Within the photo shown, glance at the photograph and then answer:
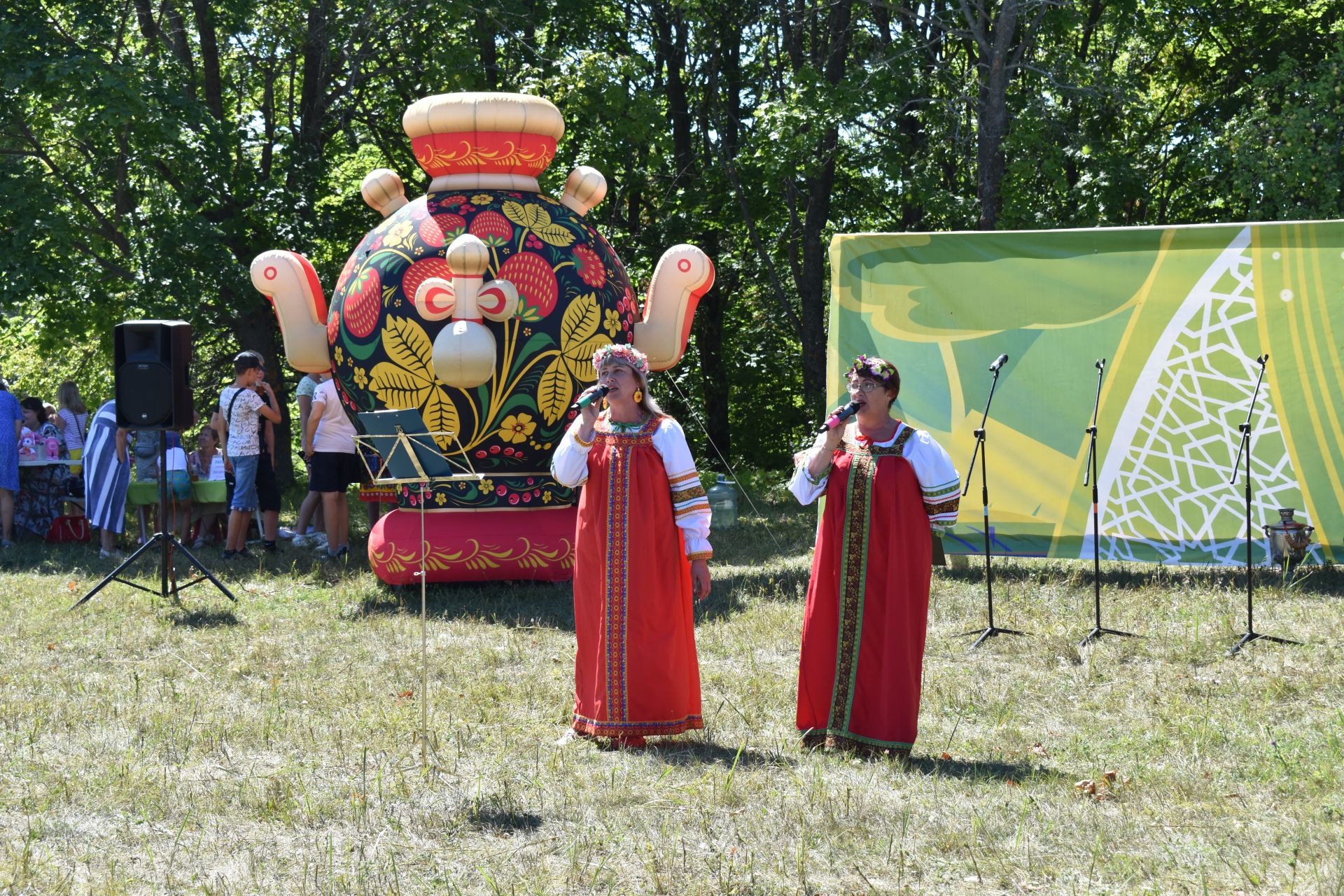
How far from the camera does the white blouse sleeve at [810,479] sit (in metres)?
5.55

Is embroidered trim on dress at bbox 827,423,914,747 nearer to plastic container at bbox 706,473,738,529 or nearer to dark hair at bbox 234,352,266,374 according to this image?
dark hair at bbox 234,352,266,374

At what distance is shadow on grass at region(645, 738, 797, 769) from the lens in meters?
5.55

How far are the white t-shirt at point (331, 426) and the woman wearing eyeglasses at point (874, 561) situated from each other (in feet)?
19.4

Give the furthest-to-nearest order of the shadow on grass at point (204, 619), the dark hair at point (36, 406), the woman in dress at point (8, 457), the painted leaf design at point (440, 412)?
the dark hair at point (36, 406), the woman in dress at point (8, 457), the painted leaf design at point (440, 412), the shadow on grass at point (204, 619)

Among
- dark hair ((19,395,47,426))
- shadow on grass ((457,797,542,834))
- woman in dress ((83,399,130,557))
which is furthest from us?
dark hair ((19,395,47,426))

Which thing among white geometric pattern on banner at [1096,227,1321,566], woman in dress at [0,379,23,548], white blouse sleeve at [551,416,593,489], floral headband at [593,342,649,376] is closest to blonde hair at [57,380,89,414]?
woman in dress at [0,379,23,548]

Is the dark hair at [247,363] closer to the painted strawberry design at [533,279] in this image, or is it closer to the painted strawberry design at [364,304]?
the painted strawberry design at [364,304]

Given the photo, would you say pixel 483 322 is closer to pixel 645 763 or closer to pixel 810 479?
pixel 810 479

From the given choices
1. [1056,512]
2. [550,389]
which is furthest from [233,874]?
[1056,512]

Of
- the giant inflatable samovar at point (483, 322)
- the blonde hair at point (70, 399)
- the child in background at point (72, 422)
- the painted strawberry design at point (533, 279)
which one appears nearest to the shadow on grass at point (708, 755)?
the giant inflatable samovar at point (483, 322)

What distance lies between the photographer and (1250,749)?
223 inches

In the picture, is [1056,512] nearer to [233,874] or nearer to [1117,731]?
[1117,731]

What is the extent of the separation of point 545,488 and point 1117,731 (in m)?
4.36

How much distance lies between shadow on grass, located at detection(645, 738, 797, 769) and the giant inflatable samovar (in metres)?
3.12
